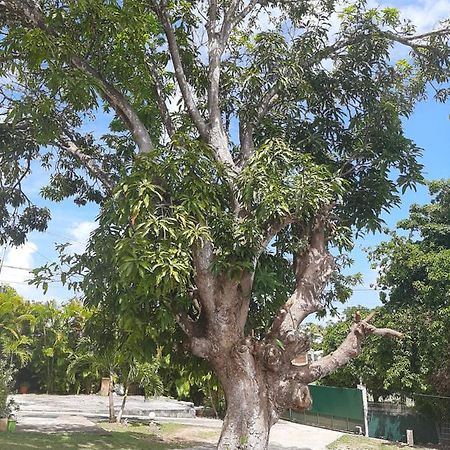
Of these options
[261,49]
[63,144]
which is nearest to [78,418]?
[63,144]

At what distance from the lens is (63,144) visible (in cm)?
867

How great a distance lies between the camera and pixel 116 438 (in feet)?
37.6

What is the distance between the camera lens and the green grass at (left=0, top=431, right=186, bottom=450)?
30.6ft

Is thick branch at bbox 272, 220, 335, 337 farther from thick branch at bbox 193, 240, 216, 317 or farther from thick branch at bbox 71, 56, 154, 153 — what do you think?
thick branch at bbox 71, 56, 154, 153

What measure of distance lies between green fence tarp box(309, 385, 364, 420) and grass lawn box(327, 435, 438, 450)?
4.10 ft

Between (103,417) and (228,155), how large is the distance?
432 inches

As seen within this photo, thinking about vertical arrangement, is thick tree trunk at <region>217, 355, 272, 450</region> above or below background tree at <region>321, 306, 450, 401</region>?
below

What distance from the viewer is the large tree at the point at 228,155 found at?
6.50 meters

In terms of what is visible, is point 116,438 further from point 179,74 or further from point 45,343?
point 45,343

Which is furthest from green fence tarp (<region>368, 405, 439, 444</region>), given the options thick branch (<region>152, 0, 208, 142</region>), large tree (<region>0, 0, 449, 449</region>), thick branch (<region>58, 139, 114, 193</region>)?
thick branch (<region>58, 139, 114, 193</region>)

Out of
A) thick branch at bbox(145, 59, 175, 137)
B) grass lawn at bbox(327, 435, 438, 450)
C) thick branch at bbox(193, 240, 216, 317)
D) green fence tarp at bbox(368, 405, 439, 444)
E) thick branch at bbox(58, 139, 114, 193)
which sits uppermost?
thick branch at bbox(145, 59, 175, 137)

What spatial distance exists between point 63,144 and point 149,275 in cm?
384

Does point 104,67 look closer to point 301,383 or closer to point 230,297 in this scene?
point 230,297

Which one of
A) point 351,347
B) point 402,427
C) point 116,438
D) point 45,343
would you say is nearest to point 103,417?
point 116,438
